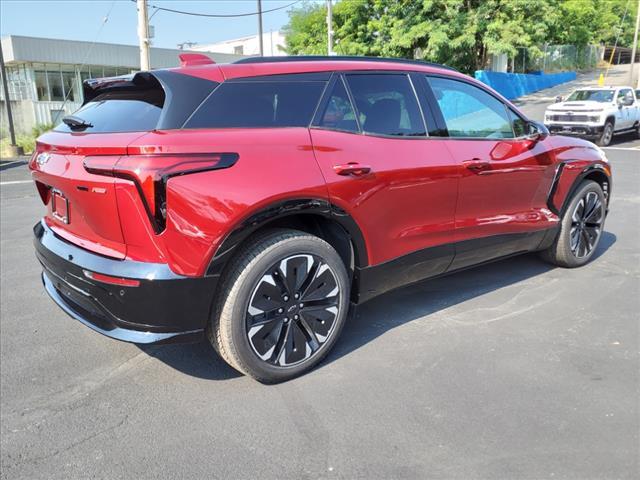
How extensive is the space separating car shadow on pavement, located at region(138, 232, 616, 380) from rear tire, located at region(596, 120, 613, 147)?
12151 mm

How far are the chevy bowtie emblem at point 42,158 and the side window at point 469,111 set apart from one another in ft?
8.17

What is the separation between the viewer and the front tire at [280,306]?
2.74 metres

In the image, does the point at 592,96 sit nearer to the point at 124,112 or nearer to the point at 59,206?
the point at 124,112

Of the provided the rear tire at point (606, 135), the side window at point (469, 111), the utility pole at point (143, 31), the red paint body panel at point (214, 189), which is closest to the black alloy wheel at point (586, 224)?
the side window at point (469, 111)

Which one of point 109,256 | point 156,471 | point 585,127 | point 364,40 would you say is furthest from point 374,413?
point 364,40

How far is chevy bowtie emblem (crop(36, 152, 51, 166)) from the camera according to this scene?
3.00 metres

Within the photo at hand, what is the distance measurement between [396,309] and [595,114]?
579 inches

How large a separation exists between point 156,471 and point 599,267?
4403 mm


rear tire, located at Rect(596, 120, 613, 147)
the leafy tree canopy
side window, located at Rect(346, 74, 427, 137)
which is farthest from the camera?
the leafy tree canopy

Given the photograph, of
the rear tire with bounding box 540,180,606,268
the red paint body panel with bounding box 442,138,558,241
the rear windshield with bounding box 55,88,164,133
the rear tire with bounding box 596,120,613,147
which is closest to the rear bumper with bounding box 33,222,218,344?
the rear windshield with bounding box 55,88,164,133

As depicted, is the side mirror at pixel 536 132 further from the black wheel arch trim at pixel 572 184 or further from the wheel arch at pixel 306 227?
the wheel arch at pixel 306 227

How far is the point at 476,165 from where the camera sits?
3.71m

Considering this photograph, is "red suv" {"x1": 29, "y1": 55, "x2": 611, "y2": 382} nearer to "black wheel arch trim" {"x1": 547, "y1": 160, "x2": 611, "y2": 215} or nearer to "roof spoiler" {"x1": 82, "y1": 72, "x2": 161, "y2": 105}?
"roof spoiler" {"x1": 82, "y1": 72, "x2": 161, "y2": 105}

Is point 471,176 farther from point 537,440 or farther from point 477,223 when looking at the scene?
point 537,440
